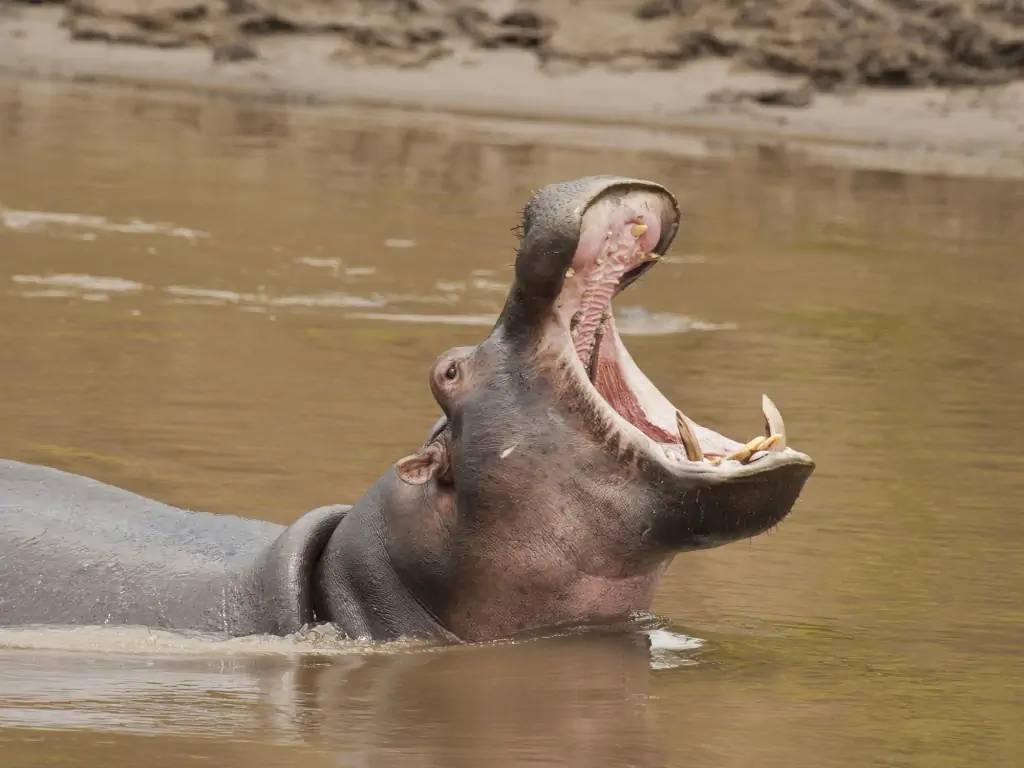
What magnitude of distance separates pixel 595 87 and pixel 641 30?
33.2 inches

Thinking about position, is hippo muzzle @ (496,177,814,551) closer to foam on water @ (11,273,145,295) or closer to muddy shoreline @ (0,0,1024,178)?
foam on water @ (11,273,145,295)

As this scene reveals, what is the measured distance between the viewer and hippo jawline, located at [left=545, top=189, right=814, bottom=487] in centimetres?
464

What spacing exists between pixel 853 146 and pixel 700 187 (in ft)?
11.5

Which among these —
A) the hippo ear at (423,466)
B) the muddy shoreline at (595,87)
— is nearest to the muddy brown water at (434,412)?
the hippo ear at (423,466)

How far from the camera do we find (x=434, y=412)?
7574 mm

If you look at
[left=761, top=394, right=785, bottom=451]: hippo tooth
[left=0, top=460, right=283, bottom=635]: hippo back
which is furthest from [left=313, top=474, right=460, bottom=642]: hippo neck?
[left=761, top=394, right=785, bottom=451]: hippo tooth

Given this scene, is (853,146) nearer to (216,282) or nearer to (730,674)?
(216,282)

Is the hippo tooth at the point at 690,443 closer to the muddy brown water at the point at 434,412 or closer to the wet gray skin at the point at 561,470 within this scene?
the wet gray skin at the point at 561,470

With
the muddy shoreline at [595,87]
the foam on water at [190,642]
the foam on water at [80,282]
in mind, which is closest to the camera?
the foam on water at [190,642]

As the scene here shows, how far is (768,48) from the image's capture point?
779 inches

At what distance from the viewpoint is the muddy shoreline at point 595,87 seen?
18094 mm

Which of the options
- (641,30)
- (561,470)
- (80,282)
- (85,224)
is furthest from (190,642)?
(641,30)

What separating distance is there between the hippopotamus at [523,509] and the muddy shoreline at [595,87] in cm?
1230

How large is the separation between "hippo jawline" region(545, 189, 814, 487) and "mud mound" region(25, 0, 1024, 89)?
14507mm
